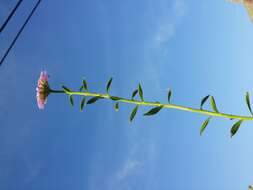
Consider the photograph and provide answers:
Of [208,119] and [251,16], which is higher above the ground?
[251,16]

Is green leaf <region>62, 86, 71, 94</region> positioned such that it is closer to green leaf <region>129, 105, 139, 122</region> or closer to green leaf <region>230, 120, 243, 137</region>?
green leaf <region>129, 105, 139, 122</region>

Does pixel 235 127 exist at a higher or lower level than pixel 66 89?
lower

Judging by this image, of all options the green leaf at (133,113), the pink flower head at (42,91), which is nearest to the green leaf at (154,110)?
the green leaf at (133,113)


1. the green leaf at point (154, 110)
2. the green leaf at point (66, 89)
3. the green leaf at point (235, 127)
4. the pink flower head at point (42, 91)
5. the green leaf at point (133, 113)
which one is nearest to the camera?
the green leaf at point (235, 127)

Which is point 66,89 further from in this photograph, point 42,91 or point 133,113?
point 133,113

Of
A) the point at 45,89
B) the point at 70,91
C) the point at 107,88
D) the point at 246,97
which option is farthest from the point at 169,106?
the point at 45,89

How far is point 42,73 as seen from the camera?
10.9ft

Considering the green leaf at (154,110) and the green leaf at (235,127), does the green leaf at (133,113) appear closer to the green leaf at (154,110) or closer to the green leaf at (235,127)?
the green leaf at (154,110)

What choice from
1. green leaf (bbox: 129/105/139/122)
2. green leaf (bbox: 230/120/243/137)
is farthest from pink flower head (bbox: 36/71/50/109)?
green leaf (bbox: 230/120/243/137)

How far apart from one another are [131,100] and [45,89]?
1.21 meters

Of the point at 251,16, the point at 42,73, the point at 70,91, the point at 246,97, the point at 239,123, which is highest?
the point at 251,16

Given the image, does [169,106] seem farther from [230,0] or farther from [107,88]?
[230,0]

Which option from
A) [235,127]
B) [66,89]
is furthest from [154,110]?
[66,89]

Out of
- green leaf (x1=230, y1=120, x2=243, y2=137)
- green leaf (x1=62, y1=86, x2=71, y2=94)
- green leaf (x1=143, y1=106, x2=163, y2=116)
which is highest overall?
Result: green leaf (x1=62, y1=86, x2=71, y2=94)
